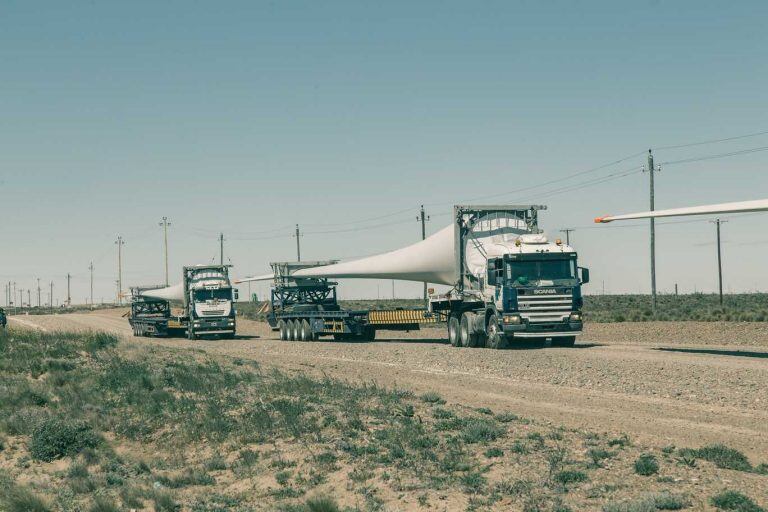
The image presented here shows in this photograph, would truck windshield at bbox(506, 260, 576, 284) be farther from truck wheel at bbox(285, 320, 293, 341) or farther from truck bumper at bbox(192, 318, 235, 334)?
truck bumper at bbox(192, 318, 235, 334)

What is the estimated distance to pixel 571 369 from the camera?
2445cm

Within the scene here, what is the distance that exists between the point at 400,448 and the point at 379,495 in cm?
180

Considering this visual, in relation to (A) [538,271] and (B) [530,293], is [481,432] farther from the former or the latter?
(A) [538,271]

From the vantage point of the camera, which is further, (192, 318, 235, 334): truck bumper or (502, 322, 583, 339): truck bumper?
(192, 318, 235, 334): truck bumper

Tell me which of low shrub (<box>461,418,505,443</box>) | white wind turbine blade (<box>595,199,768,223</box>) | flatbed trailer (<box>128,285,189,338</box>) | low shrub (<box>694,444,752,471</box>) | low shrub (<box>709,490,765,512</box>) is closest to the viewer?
low shrub (<box>709,490,765,512</box>)

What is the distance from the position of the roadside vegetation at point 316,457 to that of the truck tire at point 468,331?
12807 millimetres

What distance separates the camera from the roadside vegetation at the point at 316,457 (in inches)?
440

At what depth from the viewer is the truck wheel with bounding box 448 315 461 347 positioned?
3481cm

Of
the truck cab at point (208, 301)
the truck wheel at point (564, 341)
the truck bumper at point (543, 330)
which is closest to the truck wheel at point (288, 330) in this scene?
the truck cab at point (208, 301)

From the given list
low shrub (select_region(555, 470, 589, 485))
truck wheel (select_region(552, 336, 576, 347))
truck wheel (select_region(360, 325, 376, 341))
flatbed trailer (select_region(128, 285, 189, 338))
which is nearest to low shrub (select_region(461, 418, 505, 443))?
low shrub (select_region(555, 470, 589, 485))

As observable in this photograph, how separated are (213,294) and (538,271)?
2591 cm

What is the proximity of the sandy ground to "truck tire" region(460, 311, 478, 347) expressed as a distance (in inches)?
33.1

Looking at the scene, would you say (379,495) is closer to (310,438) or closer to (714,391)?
(310,438)

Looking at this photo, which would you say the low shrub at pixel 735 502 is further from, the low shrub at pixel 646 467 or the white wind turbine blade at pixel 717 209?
the white wind turbine blade at pixel 717 209
